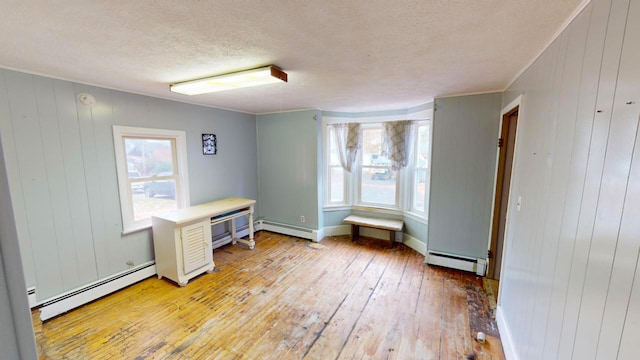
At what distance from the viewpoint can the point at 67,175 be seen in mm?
2467

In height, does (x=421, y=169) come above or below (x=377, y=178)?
above

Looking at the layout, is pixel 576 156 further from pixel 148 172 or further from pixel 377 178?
pixel 148 172

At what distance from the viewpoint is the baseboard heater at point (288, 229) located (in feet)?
14.4

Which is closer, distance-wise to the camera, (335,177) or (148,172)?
(148,172)

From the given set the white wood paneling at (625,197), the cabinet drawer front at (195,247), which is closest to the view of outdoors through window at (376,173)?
the cabinet drawer front at (195,247)

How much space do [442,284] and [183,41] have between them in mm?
3396

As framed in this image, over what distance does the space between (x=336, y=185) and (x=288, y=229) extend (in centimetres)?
119

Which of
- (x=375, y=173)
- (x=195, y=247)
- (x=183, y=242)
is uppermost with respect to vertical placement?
(x=375, y=173)

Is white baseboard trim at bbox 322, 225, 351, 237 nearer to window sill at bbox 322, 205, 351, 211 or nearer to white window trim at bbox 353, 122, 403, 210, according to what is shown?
window sill at bbox 322, 205, 351, 211

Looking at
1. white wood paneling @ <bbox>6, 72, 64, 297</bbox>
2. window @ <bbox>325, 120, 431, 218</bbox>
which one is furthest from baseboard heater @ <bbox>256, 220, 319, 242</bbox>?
white wood paneling @ <bbox>6, 72, 64, 297</bbox>

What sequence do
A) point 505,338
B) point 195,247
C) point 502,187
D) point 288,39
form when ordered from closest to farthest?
1. point 288,39
2. point 505,338
3. point 502,187
4. point 195,247

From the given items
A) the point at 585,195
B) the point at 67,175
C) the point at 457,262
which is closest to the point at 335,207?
the point at 457,262

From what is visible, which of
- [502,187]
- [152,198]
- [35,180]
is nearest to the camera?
[35,180]

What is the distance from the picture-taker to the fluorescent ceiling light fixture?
6.75 feet
